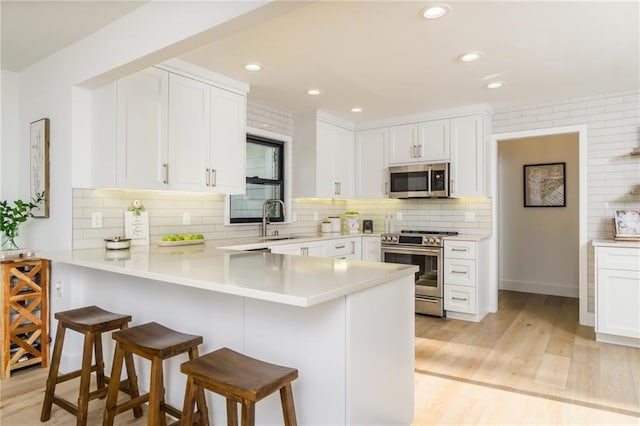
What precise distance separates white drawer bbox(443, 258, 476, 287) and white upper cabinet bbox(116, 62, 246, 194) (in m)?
2.37

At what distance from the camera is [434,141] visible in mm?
4648

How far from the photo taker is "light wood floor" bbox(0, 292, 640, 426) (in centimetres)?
224

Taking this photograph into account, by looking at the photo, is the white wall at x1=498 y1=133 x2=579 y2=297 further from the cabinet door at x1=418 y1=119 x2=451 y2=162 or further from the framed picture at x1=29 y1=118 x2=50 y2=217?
the framed picture at x1=29 y1=118 x2=50 y2=217

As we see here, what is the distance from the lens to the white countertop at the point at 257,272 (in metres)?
1.42

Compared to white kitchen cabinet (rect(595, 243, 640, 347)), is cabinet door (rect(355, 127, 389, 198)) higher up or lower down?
higher up

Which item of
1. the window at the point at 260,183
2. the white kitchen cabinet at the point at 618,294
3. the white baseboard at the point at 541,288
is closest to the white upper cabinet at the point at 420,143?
the window at the point at 260,183

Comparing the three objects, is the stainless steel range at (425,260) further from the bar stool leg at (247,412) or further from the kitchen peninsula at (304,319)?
the bar stool leg at (247,412)

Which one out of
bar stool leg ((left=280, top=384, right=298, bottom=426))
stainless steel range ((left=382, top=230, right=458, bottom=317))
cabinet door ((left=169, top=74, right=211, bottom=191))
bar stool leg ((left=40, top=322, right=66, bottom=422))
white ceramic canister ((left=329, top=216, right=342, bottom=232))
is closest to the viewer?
bar stool leg ((left=280, top=384, right=298, bottom=426))

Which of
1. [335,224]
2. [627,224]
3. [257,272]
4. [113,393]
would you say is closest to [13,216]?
[113,393]

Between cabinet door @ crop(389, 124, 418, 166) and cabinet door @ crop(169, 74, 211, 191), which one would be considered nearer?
cabinet door @ crop(169, 74, 211, 191)

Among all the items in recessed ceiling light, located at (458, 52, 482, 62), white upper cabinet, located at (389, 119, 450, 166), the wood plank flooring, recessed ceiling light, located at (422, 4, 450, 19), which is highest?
recessed ceiling light, located at (458, 52, 482, 62)

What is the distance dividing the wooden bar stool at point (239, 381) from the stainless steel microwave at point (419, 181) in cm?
349

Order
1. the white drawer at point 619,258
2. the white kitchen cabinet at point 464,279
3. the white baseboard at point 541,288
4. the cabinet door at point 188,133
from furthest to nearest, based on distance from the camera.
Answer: the white baseboard at point 541,288, the white kitchen cabinet at point 464,279, the white drawer at point 619,258, the cabinet door at point 188,133

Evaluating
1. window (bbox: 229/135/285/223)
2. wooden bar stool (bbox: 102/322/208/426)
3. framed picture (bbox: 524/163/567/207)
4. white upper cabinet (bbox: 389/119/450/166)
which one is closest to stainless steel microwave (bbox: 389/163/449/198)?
white upper cabinet (bbox: 389/119/450/166)
